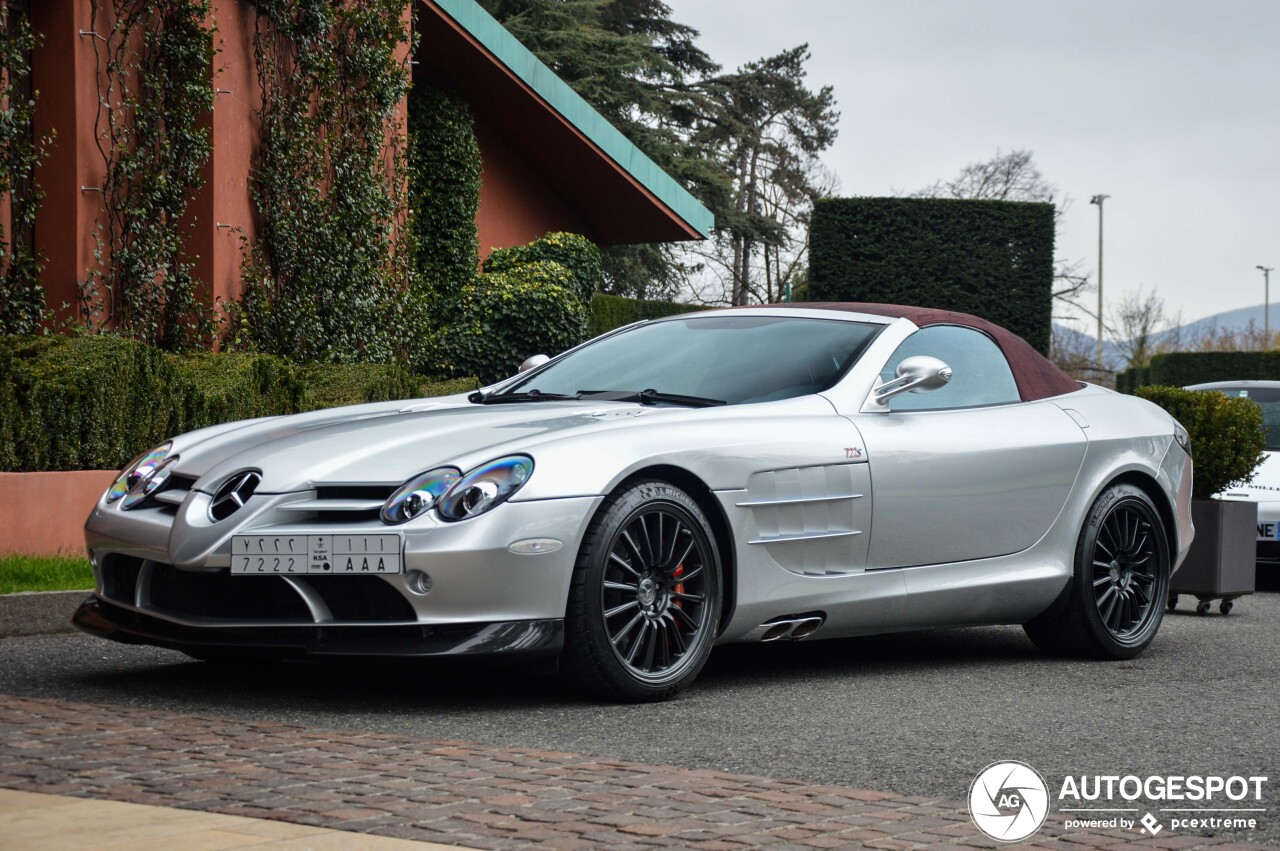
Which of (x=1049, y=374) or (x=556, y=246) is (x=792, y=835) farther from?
(x=556, y=246)

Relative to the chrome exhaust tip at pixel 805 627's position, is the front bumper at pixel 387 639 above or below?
above

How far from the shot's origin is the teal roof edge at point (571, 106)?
1798cm

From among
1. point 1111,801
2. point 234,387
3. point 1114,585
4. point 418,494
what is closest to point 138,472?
point 418,494

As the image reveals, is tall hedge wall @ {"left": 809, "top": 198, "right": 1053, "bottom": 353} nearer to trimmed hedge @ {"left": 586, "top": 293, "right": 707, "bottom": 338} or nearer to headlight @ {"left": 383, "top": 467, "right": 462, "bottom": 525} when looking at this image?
trimmed hedge @ {"left": 586, "top": 293, "right": 707, "bottom": 338}

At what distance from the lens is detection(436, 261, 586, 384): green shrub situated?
18.0 meters

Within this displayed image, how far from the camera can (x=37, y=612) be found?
743 centimetres

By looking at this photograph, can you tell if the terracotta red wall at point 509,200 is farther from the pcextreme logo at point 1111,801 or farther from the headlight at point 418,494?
the pcextreme logo at point 1111,801

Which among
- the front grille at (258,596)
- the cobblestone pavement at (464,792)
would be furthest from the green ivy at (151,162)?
the cobblestone pavement at (464,792)

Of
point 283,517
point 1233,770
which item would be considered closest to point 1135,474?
point 1233,770

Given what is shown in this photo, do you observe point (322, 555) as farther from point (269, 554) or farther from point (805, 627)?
point (805, 627)

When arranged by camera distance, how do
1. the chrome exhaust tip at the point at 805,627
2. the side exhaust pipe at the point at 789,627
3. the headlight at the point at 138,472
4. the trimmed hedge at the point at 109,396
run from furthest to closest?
the trimmed hedge at the point at 109,396 < the chrome exhaust tip at the point at 805,627 < the side exhaust pipe at the point at 789,627 < the headlight at the point at 138,472

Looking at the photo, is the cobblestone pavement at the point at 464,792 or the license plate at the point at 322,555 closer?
the cobblestone pavement at the point at 464,792

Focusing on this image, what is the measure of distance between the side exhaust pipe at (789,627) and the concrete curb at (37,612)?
3.24 meters

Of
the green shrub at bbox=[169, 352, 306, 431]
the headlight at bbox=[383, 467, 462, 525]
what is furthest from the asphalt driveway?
the green shrub at bbox=[169, 352, 306, 431]
